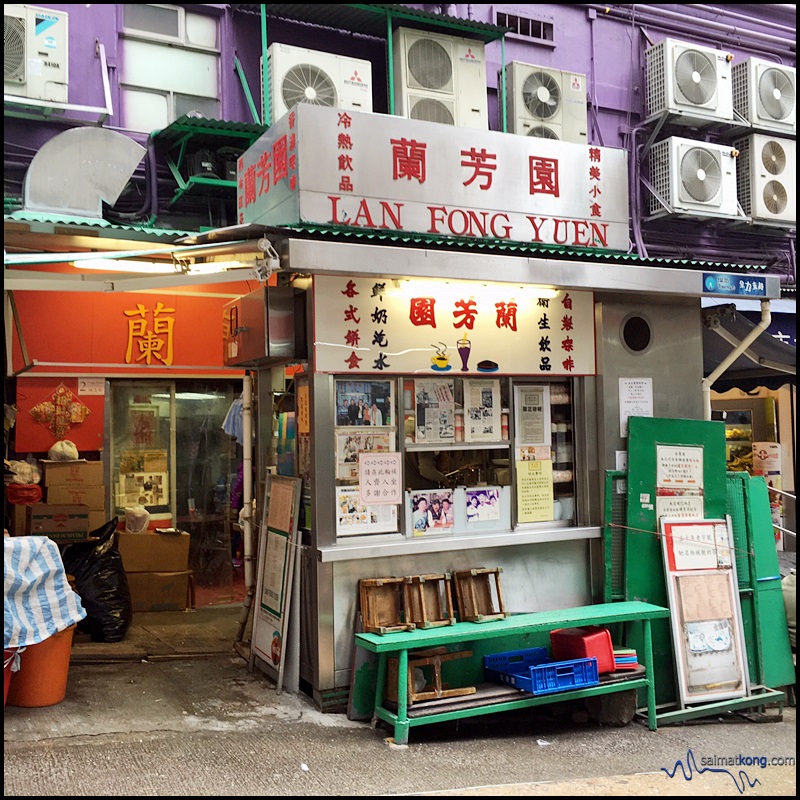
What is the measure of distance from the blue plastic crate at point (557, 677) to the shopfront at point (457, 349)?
79 cm

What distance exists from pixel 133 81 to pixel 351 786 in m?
8.88

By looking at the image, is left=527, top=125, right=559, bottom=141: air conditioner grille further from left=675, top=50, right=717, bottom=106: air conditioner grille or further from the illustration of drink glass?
the illustration of drink glass

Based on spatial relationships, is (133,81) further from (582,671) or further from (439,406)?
(582,671)

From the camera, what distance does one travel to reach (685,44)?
42.8ft

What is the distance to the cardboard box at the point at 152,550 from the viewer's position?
933 cm

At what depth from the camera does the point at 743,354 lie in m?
10.2

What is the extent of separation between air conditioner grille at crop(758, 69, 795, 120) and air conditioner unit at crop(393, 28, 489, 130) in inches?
201

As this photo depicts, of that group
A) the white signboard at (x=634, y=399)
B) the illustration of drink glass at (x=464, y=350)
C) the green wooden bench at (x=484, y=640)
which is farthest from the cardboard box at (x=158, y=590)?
the white signboard at (x=634, y=399)

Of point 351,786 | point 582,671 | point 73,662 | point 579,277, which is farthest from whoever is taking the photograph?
point 73,662

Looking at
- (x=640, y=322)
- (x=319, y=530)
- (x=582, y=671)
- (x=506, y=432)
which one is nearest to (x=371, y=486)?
(x=319, y=530)

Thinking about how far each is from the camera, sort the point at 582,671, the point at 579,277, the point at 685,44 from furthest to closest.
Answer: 1. the point at 685,44
2. the point at 579,277
3. the point at 582,671

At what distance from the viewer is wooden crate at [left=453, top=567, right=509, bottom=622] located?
644 cm

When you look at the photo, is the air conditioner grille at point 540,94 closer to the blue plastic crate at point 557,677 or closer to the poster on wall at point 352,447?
the poster on wall at point 352,447

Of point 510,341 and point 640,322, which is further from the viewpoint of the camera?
point 640,322
